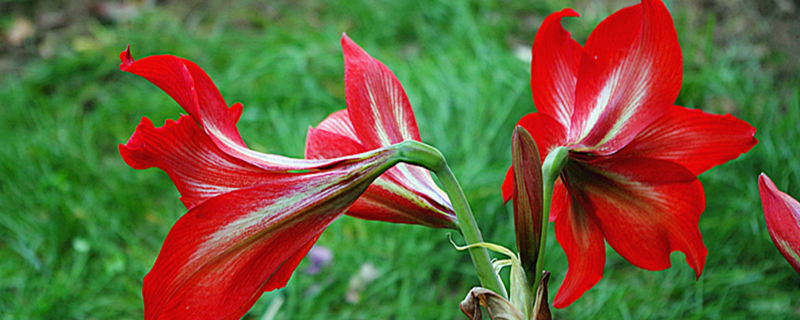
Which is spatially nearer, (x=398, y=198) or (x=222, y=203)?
(x=222, y=203)

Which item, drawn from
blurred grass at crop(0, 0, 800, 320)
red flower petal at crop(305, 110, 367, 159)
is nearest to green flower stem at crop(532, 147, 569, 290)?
red flower petal at crop(305, 110, 367, 159)

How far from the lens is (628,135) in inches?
21.6

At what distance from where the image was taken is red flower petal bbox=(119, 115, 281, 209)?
1.49 ft

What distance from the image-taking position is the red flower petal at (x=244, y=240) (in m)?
0.45

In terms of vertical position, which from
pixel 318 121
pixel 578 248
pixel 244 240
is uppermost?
pixel 244 240

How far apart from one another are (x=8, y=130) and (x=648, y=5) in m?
2.80

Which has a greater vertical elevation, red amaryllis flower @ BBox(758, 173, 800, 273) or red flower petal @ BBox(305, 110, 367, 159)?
red flower petal @ BBox(305, 110, 367, 159)

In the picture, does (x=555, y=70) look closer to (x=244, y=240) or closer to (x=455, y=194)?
(x=455, y=194)

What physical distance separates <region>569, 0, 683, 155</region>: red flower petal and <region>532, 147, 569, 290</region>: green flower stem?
0.10ft

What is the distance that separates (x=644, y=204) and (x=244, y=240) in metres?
0.34

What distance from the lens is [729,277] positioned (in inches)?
71.9

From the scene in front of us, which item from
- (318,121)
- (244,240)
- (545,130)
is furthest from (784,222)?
(318,121)

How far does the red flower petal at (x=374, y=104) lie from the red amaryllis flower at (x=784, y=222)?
29cm

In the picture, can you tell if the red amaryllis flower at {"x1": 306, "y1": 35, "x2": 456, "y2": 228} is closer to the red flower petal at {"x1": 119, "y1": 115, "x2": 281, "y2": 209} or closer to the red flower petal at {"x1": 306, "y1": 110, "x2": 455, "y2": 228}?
the red flower petal at {"x1": 306, "y1": 110, "x2": 455, "y2": 228}
